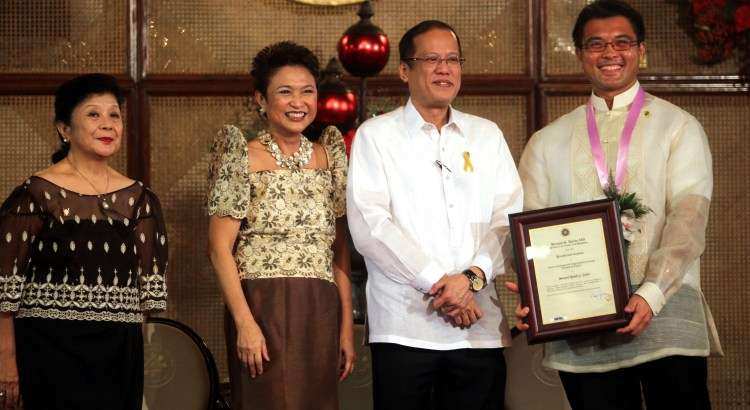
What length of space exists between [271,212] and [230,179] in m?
0.17

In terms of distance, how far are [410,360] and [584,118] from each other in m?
0.98

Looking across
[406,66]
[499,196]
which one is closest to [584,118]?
[499,196]

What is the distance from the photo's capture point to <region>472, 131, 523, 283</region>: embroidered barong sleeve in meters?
3.16

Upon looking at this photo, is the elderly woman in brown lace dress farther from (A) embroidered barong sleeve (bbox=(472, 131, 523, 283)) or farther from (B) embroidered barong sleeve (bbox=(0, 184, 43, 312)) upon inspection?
Result: (A) embroidered barong sleeve (bbox=(472, 131, 523, 283))

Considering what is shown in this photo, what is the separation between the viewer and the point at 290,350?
124 inches

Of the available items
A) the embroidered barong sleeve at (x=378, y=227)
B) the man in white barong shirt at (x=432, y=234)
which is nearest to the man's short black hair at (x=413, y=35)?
the man in white barong shirt at (x=432, y=234)

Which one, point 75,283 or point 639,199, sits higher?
point 639,199

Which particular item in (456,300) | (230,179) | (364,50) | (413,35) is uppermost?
(364,50)

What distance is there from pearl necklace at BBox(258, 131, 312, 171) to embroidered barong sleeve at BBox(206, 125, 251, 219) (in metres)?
0.09

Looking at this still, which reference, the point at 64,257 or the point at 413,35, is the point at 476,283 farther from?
the point at 64,257

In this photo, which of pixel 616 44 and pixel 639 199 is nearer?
pixel 639 199

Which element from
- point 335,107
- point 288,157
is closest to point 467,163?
point 288,157

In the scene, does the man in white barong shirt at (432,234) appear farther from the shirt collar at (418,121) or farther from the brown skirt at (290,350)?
the brown skirt at (290,350)

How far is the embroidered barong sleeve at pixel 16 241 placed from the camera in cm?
307
